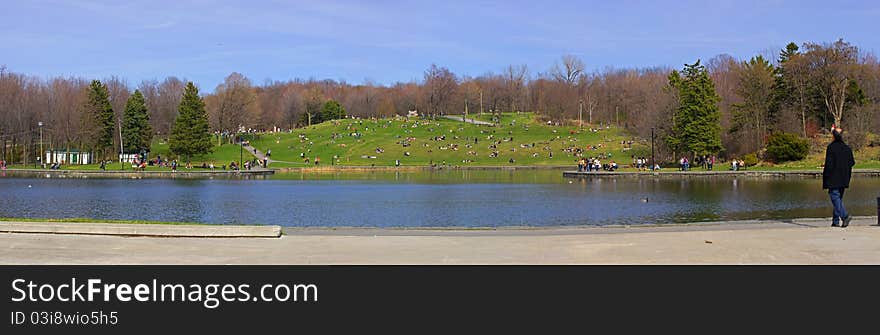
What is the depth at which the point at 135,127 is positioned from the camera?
86812mm

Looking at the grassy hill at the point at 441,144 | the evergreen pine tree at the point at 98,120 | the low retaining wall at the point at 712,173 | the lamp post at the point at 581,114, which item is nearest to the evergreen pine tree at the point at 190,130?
the evergreen pine tree at the point at 98,120

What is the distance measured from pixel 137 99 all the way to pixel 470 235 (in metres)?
82.0

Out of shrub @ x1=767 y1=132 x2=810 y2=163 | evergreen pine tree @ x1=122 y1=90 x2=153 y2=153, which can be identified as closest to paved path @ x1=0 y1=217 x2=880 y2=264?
shrub @ x1=767 y1=132 x2=810 y2=163

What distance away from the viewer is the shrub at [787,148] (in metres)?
61.2

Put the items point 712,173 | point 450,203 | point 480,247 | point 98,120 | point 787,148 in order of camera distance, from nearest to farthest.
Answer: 1. point 480,247
2. point 450,203
3. point 712,173
4. point 787,148
5. point 98,120

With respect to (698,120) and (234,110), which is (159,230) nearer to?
(698,120)

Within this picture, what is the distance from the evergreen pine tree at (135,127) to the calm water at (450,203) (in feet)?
133

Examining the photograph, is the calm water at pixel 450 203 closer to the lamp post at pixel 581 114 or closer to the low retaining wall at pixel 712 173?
the low retaining wall at pixel 712 173

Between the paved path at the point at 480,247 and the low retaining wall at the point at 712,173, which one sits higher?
the low retaining wall at the point at 712,173

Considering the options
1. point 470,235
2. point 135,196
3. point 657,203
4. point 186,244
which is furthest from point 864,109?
point 186,244

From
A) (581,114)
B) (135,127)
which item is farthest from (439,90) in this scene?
(135,127)

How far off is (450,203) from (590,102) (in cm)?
9068
